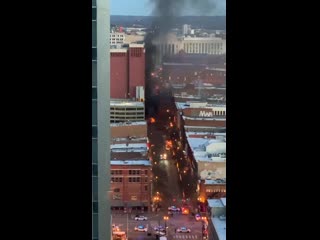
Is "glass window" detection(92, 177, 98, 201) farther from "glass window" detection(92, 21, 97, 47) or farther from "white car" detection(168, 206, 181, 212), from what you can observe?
"glass window" detection(92, 21, 97, 47)

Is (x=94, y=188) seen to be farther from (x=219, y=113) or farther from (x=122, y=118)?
(x=219, y=113)

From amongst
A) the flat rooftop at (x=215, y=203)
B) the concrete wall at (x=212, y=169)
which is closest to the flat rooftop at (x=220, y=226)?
the flat rooftop at (x=215, y=203)

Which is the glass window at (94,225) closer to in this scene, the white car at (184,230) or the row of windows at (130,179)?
the row of windows at (130,179)

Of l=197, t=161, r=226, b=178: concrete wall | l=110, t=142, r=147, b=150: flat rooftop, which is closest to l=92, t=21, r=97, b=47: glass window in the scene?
l=110, t=142, r=147, b=150: flat rooftop

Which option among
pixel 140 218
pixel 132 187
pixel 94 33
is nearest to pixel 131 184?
pixel 132 187

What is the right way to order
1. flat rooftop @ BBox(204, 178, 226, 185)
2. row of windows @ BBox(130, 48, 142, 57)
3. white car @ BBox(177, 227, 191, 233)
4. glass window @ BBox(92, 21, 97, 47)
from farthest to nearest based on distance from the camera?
row of windows @ BBox(130, 48, 142, 57) → white car @ BBox(177, 227, 191, 233) → flat rooftop @ BBox(204, 178, 226, 185) → glass window @ BBox(92, 21, 97, 47)
